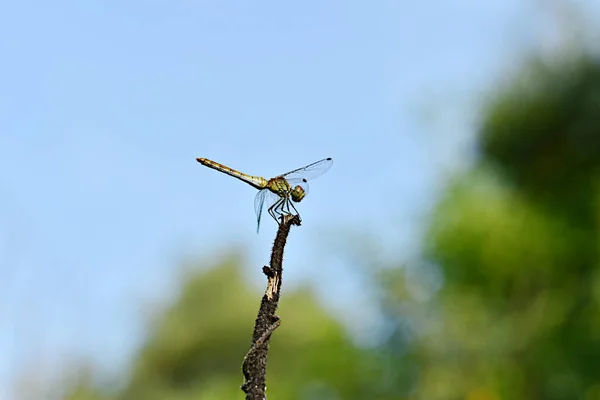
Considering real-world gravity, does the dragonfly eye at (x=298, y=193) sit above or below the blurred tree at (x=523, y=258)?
below

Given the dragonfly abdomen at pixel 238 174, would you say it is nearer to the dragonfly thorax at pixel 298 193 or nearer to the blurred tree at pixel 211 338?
the dragonfly thorax at pixel 298 193

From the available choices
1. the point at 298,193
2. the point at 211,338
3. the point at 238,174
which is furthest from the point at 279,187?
the point at 211,338

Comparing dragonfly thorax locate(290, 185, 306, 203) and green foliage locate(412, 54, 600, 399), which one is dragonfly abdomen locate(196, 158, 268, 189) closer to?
dragonfly thorax locate(290, 185, 306, 203)

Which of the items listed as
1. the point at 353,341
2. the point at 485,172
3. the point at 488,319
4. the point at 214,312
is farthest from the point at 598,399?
the point at 214,312

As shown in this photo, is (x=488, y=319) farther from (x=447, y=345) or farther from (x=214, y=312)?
(x=214, y=312)

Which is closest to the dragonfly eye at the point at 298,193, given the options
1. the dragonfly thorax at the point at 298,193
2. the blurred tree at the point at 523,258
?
the dragonfly thorax at the point at 298,193

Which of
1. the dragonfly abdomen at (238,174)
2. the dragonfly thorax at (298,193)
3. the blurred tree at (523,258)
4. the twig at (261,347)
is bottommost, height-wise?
Answer: the twig at (261,347)
